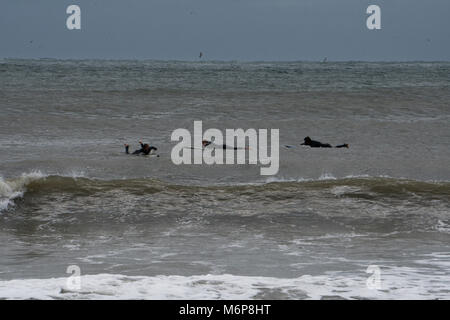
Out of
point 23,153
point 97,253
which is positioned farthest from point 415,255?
point 23,153

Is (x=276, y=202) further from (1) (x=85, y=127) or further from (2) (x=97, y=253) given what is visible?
(1) (x=85, y=127)

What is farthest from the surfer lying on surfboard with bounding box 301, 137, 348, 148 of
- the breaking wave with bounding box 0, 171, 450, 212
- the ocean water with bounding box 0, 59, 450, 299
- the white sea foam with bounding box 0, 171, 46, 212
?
the white sea foam with bounding box 0, 171, 46, 212

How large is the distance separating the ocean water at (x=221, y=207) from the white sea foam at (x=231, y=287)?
0.03 metres

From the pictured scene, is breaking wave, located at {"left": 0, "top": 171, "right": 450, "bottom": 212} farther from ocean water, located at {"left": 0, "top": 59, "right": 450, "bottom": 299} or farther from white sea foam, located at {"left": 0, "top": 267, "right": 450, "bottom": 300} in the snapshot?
white sea foam, located at {"left": 0, "top": 267, "right": 450, "bottom": 300}

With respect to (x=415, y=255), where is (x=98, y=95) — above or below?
above

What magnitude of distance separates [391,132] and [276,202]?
29.3 feet

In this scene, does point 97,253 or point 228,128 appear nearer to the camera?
point 97,253

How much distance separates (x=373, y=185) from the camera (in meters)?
12.2

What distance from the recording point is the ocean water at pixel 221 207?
6551 mm

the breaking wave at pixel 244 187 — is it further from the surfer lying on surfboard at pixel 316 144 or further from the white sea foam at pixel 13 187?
the surfer lying on surfboard at pixel 316 144

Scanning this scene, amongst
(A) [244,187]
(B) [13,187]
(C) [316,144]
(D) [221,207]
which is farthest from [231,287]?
(C) [316,144]

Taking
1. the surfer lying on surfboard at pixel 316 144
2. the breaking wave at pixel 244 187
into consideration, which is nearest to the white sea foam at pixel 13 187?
the breaking wave at pixel 244 187

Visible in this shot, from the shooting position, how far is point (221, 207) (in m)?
11.1

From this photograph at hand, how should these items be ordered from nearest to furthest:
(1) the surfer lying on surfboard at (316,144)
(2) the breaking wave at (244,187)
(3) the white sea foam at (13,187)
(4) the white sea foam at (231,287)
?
(4) the white sea foam at (231,287) < (3) the white sea foam at (13,187) < (2) the breaking wave at (244,187) < (1) the surfer lying on surfboard at (316,144)
